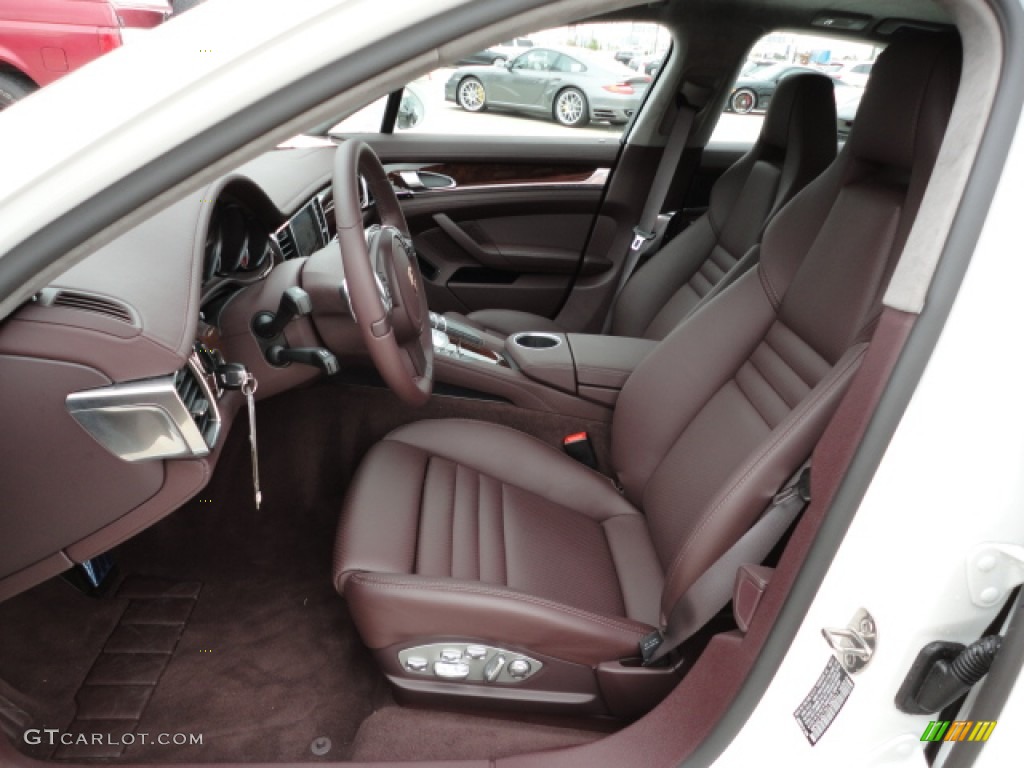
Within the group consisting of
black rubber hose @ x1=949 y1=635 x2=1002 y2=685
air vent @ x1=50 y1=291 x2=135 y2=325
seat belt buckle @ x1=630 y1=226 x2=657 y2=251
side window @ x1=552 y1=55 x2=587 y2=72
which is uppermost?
side window @ x1=552 y1=55 x2=587 y2=72

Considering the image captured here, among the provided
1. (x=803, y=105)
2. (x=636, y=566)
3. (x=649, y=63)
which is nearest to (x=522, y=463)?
(x=636, y=566)

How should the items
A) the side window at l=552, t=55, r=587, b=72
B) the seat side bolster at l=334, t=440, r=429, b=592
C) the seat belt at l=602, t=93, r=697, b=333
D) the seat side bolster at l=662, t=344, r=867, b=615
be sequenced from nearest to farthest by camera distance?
the seat side bolster at l=662, t=344, r=867, b=615 → the seat side bolster at l=334, t=440, r=429, b=592 → the seat belt at l=602, t=93, r=697, b=333 → the side window at l=552, t=55, r=587, b=72

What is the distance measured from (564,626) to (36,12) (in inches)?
155

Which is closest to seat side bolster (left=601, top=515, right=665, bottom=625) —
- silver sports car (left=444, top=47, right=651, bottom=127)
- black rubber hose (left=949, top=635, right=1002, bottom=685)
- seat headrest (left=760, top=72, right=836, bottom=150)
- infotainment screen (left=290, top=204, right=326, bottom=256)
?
black rubber hose (left=949, top=635, right=1002, bottom=685)

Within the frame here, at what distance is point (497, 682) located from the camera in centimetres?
121

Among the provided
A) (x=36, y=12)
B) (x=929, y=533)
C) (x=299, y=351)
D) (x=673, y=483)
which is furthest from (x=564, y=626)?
(x=36, y=12)

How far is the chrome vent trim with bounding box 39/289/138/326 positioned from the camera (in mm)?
897

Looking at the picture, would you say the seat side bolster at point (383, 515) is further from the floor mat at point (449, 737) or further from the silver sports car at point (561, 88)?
the silver sports car at point (561, 88)

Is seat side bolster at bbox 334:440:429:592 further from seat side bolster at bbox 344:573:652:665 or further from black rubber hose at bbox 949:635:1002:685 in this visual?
black rubber hose at bbox 949:635:1002:685

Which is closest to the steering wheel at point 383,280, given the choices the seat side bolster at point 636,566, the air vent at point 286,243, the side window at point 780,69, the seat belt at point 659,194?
the air vent at point 286,243

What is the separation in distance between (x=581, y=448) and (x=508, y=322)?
81cm

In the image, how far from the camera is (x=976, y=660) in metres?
0.69

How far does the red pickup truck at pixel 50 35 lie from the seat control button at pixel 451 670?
3555 millimetres

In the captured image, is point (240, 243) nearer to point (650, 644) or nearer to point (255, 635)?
point (255, 635)
